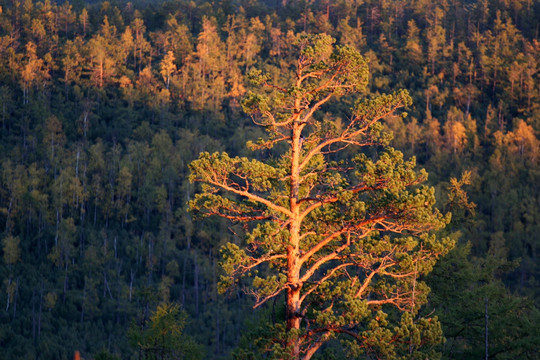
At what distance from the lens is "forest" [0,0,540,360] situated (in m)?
29.7

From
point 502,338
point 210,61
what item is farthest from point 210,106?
point 502,338

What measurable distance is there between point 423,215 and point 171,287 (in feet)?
164

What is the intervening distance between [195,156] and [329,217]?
65.7 meters

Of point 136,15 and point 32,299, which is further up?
point 136,15

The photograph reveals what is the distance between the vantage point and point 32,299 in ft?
178

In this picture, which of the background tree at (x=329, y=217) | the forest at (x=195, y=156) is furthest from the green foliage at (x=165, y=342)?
the background tree at (x=329, y=217)

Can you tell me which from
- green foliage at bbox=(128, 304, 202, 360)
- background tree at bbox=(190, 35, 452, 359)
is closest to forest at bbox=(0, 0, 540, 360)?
green foliage at bbox=(128, 304, 202, 360)

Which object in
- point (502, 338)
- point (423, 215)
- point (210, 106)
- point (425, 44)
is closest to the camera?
point (423, 215)

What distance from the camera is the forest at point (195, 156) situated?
97.6 ft

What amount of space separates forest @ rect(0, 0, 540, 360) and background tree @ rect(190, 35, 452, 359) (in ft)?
1.25

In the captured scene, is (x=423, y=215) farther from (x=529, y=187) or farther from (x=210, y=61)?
(x=210, y=61)

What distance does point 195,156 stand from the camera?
79125mm

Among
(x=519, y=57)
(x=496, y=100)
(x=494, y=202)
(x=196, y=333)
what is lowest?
(x=196, y=333)

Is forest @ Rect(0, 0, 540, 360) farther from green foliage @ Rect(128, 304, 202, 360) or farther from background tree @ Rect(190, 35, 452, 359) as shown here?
background tree @ Rect(190, 35, 452, 359)
